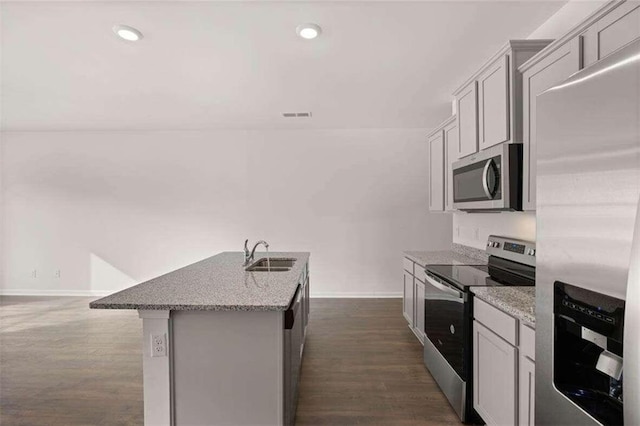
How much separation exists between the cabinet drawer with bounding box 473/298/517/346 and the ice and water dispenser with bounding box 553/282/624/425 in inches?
26.8

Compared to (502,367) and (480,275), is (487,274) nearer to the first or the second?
(480,275)

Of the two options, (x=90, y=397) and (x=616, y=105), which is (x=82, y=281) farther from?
(x=616, y=105)

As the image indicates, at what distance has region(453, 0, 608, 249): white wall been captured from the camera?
206 cm

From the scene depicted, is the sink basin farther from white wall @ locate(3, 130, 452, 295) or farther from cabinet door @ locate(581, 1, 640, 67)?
cabinet door @ locate(581, 1, 640, 67)

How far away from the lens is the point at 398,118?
466 centimetres

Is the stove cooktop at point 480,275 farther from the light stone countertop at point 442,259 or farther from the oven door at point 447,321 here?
the light stone countertop at point 442,259

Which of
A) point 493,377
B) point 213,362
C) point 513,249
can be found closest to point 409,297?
point 513,249

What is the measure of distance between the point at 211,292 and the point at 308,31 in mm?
2043

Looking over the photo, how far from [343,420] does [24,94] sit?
5002mm

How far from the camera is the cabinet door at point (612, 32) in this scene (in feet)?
4.14

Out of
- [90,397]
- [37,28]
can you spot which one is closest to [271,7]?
[37,28]

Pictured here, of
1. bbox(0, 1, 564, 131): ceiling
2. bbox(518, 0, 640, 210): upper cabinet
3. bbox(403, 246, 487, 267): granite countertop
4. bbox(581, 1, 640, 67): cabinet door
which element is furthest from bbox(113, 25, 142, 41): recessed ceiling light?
bbox(403, 246, 487, 267): granite countertop

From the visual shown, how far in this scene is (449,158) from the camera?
328 centimetres

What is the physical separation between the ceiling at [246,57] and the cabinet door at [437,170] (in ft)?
1.98
